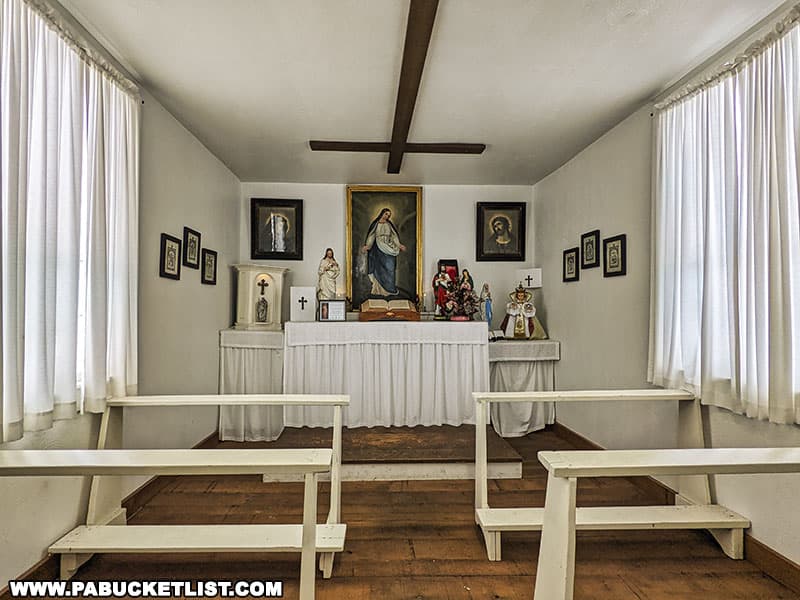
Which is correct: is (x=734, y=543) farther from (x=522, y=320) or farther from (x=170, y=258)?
(x=170, y=258)

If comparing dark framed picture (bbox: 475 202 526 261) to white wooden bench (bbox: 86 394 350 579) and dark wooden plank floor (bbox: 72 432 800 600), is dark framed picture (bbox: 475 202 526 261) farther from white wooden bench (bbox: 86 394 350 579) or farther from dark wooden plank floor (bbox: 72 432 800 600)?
white wooden bench (bbox: 86 394 350 579)

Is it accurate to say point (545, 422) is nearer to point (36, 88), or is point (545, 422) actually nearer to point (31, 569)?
point (31, 569)

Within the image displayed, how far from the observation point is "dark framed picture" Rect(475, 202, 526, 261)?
5.50 meters

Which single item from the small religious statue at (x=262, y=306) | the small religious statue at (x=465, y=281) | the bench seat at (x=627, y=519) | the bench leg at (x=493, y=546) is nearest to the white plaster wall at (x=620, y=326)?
the bench seat at (x=627, y=519)

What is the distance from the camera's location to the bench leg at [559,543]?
1.43 metres

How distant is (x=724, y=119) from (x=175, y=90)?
296cm

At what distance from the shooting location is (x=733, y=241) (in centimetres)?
242

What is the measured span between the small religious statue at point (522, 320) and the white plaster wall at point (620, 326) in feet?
0.47

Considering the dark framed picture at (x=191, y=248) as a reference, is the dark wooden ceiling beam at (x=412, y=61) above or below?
above

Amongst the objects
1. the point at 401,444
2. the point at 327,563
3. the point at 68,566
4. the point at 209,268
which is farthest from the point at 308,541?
the point at 209,268

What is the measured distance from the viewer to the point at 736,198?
95.3 inches

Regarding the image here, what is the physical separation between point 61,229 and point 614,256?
3.30 metres

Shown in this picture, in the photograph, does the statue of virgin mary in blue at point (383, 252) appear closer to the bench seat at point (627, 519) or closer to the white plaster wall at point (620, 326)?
the white plaster wall at point (620, 326)

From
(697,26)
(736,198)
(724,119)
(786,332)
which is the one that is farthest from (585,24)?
(786,332)
